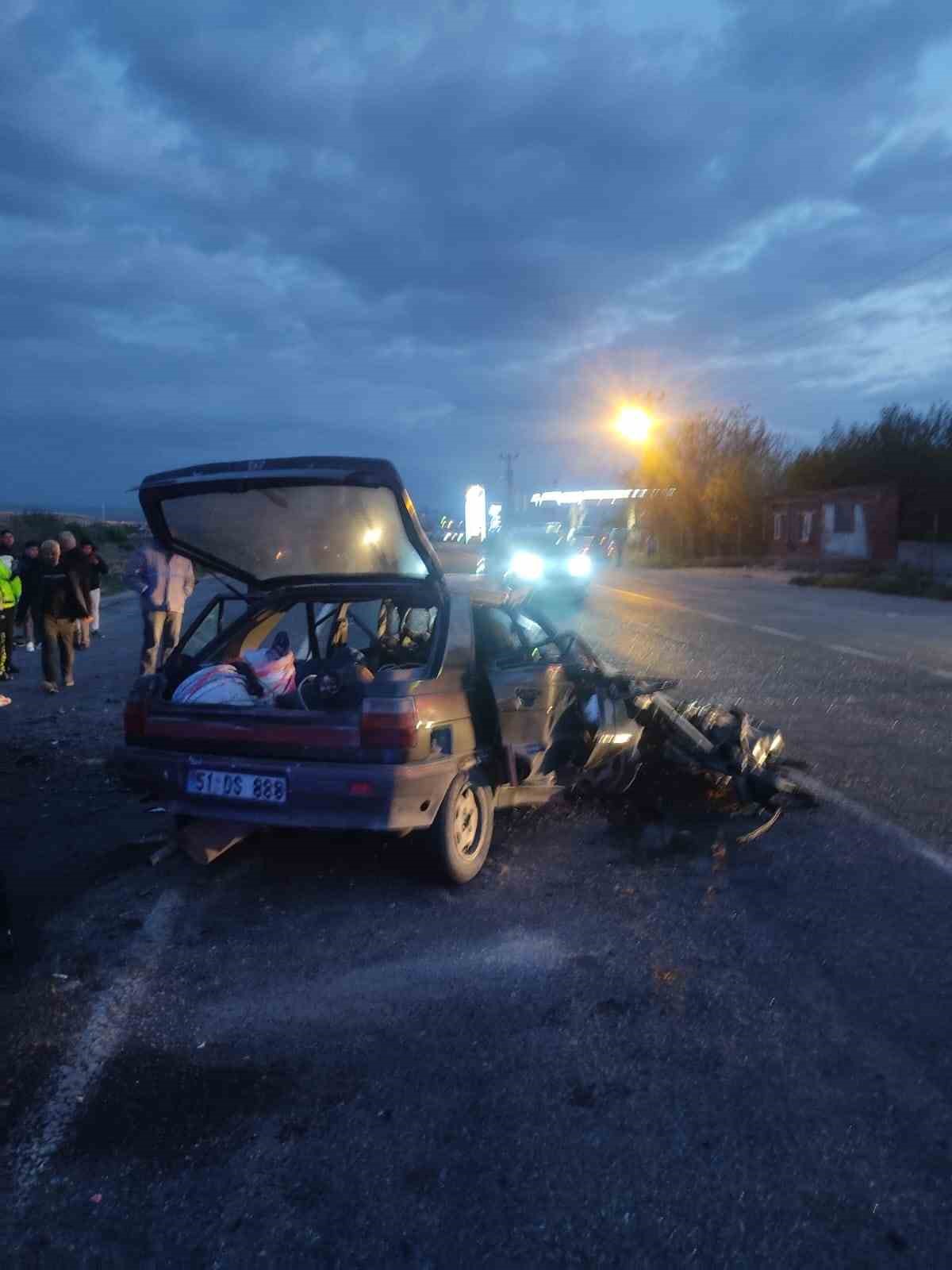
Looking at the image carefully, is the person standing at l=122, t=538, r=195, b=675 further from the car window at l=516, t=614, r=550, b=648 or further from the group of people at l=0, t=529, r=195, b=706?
the car window at l=516, t=614, r=550, b=648

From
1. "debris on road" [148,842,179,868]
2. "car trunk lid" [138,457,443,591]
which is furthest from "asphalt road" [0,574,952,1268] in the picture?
"car trunk lid" [138,457,443,591]

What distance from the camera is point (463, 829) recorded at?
5367 mm

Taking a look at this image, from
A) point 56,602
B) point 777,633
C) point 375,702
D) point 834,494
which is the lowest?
point 777,633

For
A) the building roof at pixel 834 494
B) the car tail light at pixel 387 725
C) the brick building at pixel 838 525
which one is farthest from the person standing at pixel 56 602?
the building roof at pixel 834 494

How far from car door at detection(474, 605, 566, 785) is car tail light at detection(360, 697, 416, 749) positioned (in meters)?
0.73

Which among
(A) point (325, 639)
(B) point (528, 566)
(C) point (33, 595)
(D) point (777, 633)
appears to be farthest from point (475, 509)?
(A) point (325, 639)

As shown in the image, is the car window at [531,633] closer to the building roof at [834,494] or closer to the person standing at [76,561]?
the person standing at [76,561]

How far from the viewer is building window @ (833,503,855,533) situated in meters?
44.2

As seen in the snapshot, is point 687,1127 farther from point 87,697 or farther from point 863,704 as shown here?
point 87,697

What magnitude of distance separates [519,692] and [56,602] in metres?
7.42

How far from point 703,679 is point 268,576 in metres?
6.63

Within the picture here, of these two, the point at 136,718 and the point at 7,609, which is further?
the point at 7,609

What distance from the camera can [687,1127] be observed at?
3148 mm

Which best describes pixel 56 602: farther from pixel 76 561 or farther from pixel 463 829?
pixel 463 829
